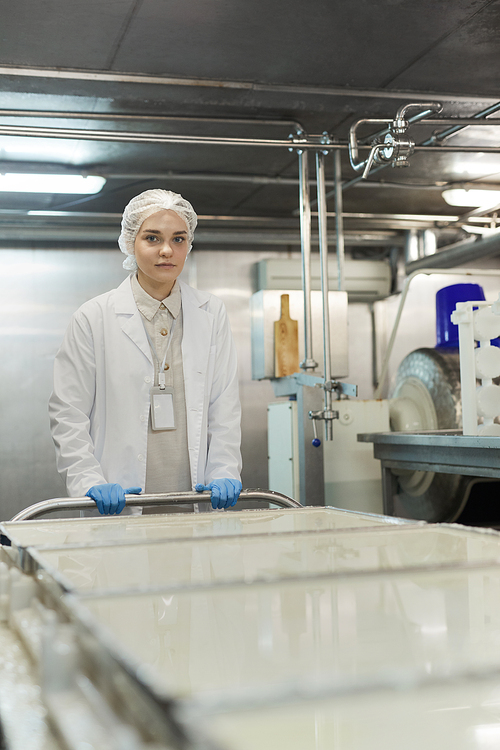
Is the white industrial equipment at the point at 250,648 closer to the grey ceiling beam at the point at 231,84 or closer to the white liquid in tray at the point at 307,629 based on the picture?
the white liquid in tray at the point at 307,629

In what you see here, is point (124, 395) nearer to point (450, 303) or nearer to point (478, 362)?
Answer: point (478, 362)

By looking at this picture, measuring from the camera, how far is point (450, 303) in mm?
3795

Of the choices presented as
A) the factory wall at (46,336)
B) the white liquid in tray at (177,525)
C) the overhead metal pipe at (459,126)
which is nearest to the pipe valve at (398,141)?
the overhead metal pipe at (459,126)

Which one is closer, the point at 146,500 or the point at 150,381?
the point at 146,500

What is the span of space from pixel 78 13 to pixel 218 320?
107 cm

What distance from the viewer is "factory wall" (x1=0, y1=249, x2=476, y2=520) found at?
4.12 metres

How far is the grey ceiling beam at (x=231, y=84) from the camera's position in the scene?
2.60m

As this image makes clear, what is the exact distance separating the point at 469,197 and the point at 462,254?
0.36 meters

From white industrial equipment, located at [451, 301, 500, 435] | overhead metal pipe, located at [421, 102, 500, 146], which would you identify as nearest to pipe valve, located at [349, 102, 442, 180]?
overhead metal pipe, located at [421, 102, 500, 146]

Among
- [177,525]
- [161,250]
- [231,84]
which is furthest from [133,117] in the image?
[177,525]

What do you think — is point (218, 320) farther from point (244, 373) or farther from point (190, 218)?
point (244, 373)

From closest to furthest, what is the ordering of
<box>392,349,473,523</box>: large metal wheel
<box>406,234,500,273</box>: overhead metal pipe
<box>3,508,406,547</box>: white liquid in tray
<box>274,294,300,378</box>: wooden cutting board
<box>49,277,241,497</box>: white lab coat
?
<box>3,508,406,547</box>: white liquid in tray
<box>49,277,241,497</box>: white lab coat
<box>392,349,473,523</box>: large metal wheel
<box>274,294,300,378</box>: wooden cutting board
<box>406,234,500,273</box>: overhead metal pipe

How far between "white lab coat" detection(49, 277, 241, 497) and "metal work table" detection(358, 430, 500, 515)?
0.80m

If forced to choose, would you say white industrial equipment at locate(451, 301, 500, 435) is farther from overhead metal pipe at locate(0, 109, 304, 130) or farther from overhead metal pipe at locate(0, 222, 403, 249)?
overhead metal pipe at locate(0, 222, 403, 249)
